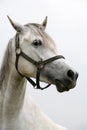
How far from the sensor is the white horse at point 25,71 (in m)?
8.83

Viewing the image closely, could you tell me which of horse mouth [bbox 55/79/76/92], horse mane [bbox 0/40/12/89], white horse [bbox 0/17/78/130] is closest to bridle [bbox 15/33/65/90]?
white horse [bbox 0/17/78/130]

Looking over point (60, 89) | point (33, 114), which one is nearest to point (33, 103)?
point (33, 114)

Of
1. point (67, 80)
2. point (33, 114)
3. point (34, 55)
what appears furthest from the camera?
point (33, 114)

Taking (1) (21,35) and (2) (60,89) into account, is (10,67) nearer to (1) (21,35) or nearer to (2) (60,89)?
(1) (21,35)

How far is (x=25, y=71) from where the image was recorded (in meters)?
9.13

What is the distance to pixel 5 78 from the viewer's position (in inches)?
376

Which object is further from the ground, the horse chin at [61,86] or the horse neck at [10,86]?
the horse chin at [61,86]

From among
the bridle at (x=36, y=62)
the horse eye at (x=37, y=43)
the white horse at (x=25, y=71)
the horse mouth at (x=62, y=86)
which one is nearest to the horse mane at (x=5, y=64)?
the white horse at (x=25, y=71)

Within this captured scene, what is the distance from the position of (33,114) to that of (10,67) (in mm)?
1130

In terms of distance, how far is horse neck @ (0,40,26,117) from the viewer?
9.35 metres

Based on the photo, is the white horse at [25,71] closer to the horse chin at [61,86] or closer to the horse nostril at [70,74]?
the horse chin at [61,86]

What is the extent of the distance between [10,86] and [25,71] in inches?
19.5

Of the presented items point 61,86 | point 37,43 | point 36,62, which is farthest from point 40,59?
point 61,86

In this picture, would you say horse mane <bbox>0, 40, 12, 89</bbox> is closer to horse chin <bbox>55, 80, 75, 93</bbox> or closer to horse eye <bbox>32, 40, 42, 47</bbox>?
horse eye <bbox>32, 40, 42, 47</bbox>
